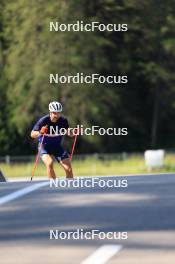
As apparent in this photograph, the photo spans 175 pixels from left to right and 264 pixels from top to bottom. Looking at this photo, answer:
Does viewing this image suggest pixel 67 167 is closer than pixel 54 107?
No

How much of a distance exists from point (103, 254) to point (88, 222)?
0.97m

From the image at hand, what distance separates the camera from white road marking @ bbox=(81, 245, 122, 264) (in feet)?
19.0

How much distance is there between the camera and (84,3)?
168ft

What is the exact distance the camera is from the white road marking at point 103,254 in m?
5.78

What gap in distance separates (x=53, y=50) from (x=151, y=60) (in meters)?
8.30

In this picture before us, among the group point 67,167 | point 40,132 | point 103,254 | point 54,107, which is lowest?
point 67,167

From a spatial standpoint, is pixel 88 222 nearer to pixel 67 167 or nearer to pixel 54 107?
pixel 54 107

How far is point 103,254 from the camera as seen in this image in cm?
596

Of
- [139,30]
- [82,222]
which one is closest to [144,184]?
[82,222]

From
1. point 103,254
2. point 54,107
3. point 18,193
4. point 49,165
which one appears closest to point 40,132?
point 54,107

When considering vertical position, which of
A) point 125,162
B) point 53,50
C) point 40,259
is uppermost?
point 53,50

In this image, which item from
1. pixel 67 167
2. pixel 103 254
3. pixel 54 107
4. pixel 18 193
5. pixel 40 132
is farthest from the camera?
pixel 67 167

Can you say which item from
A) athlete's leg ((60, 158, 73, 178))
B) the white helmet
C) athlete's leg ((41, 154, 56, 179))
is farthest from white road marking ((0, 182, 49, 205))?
athlete's leg ((41, 154, 56, 179))

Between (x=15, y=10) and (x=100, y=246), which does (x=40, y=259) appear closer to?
(x=100, y=246)
